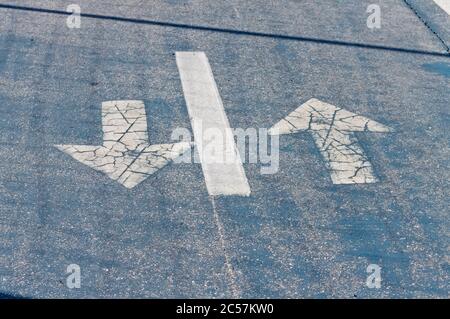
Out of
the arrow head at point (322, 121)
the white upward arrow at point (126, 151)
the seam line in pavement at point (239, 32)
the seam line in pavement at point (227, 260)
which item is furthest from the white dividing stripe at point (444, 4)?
the seam line in pavement at point (227, 260)

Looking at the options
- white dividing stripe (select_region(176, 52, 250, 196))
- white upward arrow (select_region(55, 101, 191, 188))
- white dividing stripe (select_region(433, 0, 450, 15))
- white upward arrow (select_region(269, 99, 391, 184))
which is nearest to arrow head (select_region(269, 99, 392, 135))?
white upward arrow (select_region(269, 99, 391, 184))

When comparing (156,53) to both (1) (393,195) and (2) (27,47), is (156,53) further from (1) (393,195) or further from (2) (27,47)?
(1) (393,195)

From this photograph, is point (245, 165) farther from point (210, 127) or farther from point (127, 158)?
point (127, 158)

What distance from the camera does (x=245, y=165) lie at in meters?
7.82

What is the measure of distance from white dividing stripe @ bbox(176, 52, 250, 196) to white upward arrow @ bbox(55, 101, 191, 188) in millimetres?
310

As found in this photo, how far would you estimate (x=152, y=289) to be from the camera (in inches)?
243

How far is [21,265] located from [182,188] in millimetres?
1749

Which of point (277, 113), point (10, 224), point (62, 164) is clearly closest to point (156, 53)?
point (277, 113)

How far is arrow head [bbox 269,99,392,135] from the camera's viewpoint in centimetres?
850

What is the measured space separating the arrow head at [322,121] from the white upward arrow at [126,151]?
3.88 ft

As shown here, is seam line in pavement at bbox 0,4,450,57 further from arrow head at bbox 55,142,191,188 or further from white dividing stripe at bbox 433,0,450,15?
arrow head at bbox 55,142,191,188

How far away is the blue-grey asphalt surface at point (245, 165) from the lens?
21.0ft

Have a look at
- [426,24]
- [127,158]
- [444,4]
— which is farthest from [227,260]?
[444,4]
